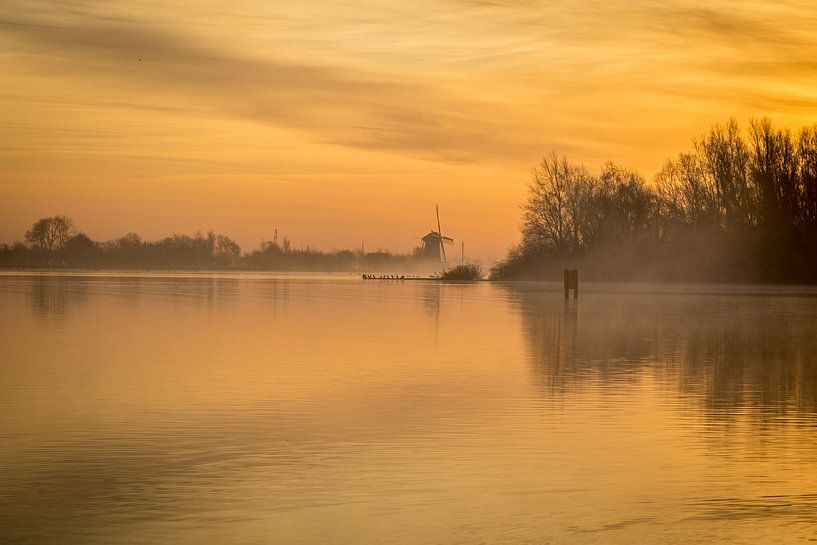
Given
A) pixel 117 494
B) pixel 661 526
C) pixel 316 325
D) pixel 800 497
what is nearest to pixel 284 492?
pixel 117 494

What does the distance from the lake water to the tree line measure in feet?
180

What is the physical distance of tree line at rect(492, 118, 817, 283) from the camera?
7781cm

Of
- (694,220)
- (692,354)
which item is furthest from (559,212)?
(692,354)

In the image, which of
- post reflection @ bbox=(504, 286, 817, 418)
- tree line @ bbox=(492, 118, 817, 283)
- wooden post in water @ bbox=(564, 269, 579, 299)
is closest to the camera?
post reflection @ bbox=(504, 286, 817, 418)

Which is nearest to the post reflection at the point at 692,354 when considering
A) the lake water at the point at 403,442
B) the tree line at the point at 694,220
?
the lake water at the point at 403,442

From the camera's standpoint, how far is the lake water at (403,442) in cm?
796

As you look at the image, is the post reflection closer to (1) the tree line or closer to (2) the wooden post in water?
(2) the wooden post in water

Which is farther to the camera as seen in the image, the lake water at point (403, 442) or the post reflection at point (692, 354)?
the post reflection at point (692, 354)

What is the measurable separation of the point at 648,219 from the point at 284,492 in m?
86.9

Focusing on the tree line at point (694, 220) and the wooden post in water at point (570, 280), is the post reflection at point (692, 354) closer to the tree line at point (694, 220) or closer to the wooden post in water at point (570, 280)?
the wooden post in water at point (570, 280)

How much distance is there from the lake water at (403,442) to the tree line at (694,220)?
5495 cm

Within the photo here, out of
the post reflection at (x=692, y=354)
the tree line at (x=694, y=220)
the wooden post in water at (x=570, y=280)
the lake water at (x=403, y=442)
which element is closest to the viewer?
the lake water at (x=403, y=442)

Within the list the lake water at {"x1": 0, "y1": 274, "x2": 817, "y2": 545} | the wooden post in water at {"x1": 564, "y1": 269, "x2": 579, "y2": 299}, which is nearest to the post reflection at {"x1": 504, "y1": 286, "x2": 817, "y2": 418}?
the lake water at {"x1": 0, "y1": 274, "x2": 817, "y2": 545}

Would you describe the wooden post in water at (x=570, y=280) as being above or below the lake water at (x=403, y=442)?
above
